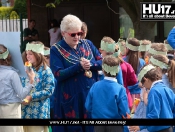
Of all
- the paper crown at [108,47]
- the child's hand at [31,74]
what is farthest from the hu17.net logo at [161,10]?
the child's hand at [31,74]

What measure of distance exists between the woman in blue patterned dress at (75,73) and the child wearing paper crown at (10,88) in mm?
395

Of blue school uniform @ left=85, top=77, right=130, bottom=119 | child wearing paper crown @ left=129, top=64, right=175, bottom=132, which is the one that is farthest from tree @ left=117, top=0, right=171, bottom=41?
child wearing paper crown @ left=129, top=64, right=175, bottom=132

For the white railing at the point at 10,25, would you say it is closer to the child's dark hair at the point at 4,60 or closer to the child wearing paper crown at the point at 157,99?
the child's dark hair at the point at 4,60

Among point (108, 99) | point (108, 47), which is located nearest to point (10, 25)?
point (108, 47)

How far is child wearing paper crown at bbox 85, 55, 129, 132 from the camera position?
15.5 ft

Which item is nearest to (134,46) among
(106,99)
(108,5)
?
(106,99)

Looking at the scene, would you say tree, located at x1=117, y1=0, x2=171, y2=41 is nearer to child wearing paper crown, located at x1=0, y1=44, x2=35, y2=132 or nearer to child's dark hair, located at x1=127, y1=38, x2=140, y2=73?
child's dark hair, located at x1=127, y1=38, x2=140, y2=73

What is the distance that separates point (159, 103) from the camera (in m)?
4.40

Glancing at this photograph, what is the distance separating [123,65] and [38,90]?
1.09 m

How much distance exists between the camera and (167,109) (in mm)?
4434

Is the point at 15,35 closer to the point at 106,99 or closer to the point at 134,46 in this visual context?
the point at 106,99

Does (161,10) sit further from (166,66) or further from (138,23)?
(138,23)

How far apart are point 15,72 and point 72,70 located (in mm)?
558

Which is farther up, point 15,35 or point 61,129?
point 15,35
